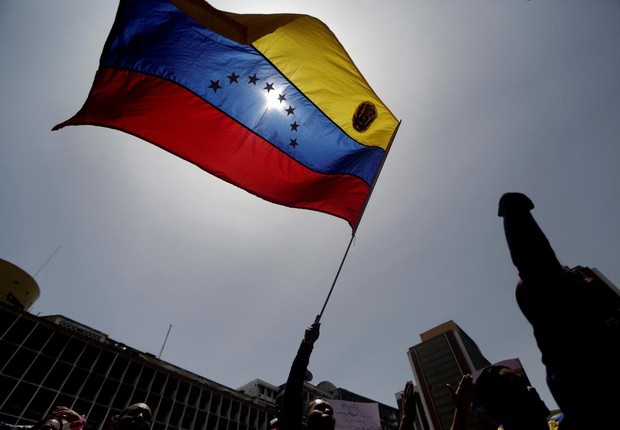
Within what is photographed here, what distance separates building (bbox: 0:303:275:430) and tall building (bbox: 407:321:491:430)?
29.1 m

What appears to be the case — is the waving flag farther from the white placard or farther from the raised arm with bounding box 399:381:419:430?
the white placard

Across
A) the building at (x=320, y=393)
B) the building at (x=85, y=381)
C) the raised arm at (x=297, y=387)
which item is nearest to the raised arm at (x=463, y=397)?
the raised arm at (x=297, y=387)

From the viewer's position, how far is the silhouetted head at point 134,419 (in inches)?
109

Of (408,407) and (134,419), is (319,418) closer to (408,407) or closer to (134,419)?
(408,407)

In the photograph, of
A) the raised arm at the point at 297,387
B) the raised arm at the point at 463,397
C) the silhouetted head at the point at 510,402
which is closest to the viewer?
the silhouetted head at the point at 510,402

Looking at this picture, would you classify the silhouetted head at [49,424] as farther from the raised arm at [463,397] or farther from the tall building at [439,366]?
the tall building at [439,366]

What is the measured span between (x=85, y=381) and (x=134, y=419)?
1369 inches

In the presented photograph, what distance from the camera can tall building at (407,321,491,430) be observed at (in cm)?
4930

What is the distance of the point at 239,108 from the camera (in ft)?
14.8

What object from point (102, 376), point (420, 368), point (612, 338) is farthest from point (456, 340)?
point (612, 338)

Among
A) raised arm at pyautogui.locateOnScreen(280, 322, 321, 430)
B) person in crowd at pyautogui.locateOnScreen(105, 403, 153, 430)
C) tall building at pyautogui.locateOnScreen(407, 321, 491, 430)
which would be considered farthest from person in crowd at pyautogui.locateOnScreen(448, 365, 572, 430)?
tall building at pyautogui.locateOnScreen(407, 321, 491, 430)

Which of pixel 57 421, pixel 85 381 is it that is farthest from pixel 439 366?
pixel 57 421

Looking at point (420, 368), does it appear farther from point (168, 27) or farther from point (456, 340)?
point (168, 27)

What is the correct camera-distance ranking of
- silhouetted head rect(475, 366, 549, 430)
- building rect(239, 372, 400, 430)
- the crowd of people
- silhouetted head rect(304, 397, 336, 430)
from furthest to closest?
building rect(239, 372, 400, 430) → silhouetted head rect(304, 397, 336, 430) → silhouetted head rect(475, 366, 549, 430) → the crowd of people
